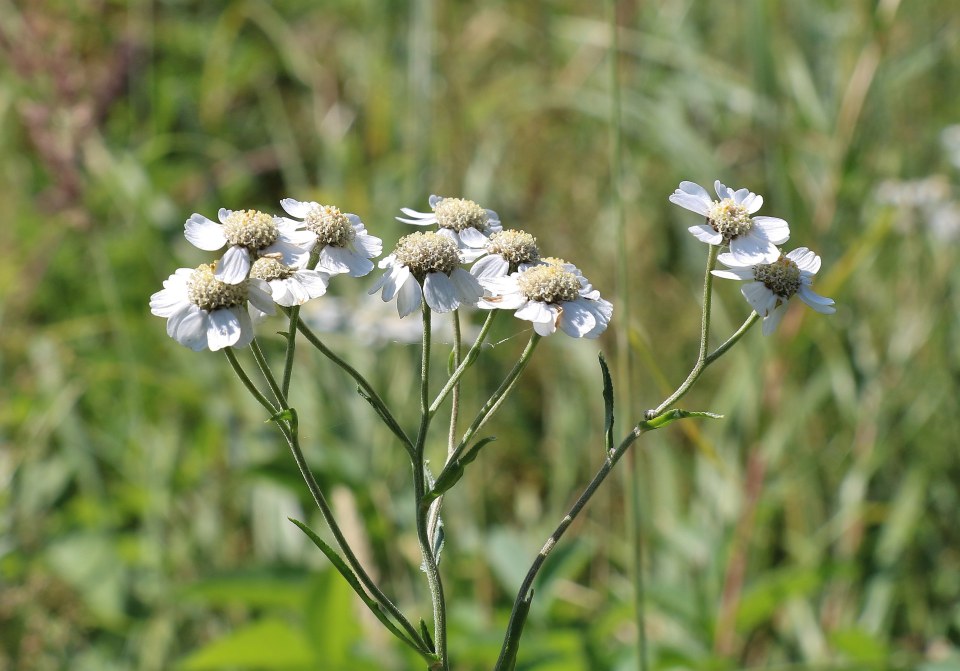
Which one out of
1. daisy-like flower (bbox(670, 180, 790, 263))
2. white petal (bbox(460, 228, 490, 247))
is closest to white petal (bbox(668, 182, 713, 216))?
daisy-like flower (bbox(670, 180, 790, 263))

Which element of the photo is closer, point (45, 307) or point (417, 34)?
point (417, 34)

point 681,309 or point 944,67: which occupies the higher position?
point 944,67

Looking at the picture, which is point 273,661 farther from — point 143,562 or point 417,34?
point 417,34

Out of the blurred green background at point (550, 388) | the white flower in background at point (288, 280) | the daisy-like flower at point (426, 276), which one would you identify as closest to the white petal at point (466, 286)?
the daisy-like flower at point (426, 276)

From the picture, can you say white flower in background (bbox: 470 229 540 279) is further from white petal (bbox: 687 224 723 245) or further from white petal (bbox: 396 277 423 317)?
white petal (bbox: 687 224 723 245)

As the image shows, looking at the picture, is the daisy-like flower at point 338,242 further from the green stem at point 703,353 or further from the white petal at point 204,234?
the green stem at point 703,353

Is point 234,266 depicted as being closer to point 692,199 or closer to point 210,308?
point 210,308

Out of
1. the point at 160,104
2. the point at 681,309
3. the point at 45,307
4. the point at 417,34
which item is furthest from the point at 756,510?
the point at 160,104
